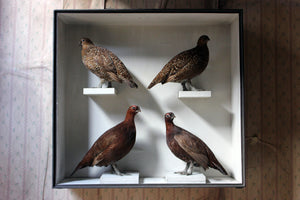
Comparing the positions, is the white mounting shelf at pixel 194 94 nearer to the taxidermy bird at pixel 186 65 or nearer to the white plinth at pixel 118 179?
the taxidermy bird at pixel 186 65

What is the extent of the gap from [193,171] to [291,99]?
56 cm

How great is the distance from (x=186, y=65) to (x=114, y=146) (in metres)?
Answer: 0.44

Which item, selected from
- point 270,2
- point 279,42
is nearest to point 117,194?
point 279,42

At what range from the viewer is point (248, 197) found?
1130 mm

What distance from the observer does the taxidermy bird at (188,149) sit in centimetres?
100

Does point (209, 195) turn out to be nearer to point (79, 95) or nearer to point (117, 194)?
point (117, 194)

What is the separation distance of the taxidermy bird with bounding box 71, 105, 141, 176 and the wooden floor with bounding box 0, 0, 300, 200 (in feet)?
0.63

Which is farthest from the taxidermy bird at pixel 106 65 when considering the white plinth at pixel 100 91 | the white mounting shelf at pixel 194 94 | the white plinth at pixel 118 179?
the white plinth at pixel 118 179

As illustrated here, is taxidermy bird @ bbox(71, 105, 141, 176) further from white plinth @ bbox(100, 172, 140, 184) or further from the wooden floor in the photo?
the wooden floor

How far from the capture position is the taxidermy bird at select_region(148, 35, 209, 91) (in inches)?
40.7

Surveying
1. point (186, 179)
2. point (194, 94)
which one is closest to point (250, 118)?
point (194, 94)

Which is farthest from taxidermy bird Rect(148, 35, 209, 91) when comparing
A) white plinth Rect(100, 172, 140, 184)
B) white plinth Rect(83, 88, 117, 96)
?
white plinth Rect(100, 172, 140, 184)

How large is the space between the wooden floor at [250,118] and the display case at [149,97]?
0.10 m

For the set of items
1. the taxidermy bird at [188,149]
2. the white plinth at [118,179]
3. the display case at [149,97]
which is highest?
the display case at [149,97]
